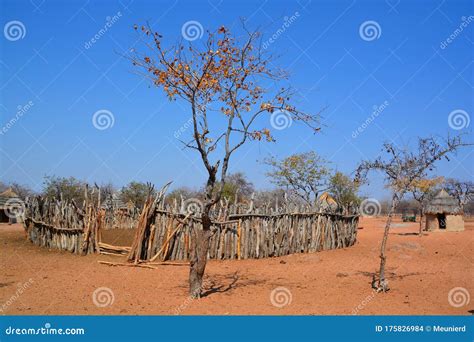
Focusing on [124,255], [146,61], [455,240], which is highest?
[146,61]

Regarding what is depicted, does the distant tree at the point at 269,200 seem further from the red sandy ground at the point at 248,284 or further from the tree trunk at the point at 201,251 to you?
the tree trunk at the point at 201,251

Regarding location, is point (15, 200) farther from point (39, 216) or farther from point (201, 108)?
point (201, 108)

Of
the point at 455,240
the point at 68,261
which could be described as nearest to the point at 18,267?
the point at 68,261

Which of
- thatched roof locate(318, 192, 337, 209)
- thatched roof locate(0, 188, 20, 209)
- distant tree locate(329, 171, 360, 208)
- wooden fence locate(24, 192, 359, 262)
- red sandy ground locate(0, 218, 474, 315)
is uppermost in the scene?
distant tree locate(329, 171, 360, 208)

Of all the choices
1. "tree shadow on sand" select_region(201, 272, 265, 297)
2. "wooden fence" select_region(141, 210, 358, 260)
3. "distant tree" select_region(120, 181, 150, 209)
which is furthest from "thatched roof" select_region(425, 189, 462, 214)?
"distant tree" select_region(120, 181, 150, 209)

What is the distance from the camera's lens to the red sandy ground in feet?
23.0

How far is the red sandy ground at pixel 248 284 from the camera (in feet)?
23.0

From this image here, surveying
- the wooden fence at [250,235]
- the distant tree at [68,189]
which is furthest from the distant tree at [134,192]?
the wooden fence at [250,235]

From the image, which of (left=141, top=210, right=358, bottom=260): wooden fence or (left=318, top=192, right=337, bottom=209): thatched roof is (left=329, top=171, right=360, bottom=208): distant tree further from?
(left=141, top=210, right=358, bottom=260): wooden fence

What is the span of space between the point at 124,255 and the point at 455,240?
11985 mm

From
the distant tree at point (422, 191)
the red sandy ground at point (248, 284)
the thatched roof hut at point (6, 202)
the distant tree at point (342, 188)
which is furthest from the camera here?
the distant tree at point (342, 188)

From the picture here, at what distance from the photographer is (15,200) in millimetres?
27828

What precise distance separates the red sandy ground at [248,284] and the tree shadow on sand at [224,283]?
0.02 metres

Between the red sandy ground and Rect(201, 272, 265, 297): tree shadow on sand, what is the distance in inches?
0.8
